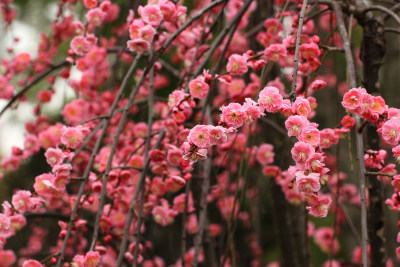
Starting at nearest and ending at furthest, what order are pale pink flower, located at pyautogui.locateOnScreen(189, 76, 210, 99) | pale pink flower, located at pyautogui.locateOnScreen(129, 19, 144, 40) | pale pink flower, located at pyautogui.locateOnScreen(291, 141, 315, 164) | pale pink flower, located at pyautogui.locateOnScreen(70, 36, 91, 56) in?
pale pink flower, located at pyautogui.locateOnScreen(291, 141, 315, 164) < pale pink flower, located at pyautogui.locateOnScreen(189, 76, 210, 99) < pale pink flower, located at pyautogui.locateOnScreen(129, 19, 144, 40) < pale pink flower, located at pyautogui.locateOnScreen(70, 36, 91, 56)

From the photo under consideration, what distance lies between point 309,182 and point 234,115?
165 mm

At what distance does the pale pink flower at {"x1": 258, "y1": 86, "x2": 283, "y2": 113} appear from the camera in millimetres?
776

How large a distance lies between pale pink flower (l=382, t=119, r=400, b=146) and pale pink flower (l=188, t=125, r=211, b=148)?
29 cm

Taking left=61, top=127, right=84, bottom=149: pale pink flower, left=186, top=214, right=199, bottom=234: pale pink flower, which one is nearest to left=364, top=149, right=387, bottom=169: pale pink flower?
left=61, top=127, right=84, bottom=149: pale pink flower

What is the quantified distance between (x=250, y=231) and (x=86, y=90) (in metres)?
1.18

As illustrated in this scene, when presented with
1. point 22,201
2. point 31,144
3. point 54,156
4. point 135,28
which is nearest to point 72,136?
point 54,156

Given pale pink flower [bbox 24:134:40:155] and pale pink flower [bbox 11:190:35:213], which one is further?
pale pink flower [bbox 24:134:40:155]

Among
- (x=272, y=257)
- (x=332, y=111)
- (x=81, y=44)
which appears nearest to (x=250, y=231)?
(x=332, y=111)

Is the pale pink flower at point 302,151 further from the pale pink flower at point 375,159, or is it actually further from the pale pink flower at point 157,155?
the pale pink flower at point 157,155

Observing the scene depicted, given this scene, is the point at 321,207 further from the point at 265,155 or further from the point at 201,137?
the point at 265,155

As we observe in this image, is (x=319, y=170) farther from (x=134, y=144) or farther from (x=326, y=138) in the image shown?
(x=134, y=144)

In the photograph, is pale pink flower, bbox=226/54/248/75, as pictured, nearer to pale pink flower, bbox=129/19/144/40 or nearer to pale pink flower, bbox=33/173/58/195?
pale pink flower, bbox=129/19/144/40

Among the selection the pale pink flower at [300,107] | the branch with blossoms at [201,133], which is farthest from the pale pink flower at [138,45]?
the pale pink flower at [300,107]

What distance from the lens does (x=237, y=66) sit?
114 cm
